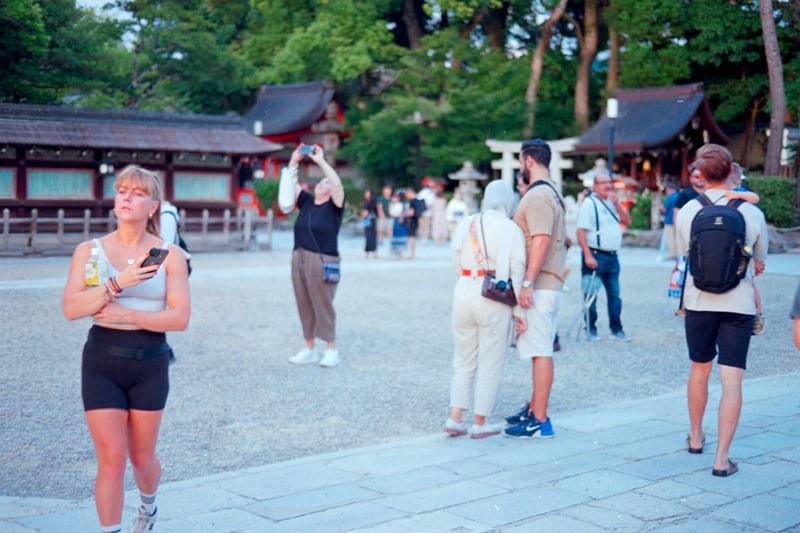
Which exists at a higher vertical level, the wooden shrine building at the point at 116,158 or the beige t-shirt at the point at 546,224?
the wooden shrine building at the point at 116,158

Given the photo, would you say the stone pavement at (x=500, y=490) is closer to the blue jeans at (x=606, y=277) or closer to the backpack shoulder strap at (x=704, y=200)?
the backpack shoulder strap at (x=704, y=200)

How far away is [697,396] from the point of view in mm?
5426

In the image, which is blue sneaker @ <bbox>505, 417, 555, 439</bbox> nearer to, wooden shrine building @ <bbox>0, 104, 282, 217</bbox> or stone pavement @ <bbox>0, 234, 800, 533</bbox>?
stone pavement @ <bbox>0, 234, 800, 533</bbox>

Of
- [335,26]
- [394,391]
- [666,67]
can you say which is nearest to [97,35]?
[394,391]

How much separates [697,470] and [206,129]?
20479 mm

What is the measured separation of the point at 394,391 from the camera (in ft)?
24.7

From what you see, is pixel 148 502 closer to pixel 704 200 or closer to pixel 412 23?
pixel 704 200

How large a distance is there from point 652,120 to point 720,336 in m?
26.4

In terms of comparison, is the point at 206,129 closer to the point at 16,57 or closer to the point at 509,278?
the point at 16,57

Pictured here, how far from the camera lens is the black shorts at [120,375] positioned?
352cm

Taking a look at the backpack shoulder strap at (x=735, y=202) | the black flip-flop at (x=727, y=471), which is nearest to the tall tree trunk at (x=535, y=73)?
the backpack shoulder strap at (x=735, y=202)

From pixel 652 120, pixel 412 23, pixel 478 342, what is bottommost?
pixel 478 342

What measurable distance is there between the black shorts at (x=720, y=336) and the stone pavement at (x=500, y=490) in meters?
0.61

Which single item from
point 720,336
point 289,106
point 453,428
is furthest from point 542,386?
point 289,106
